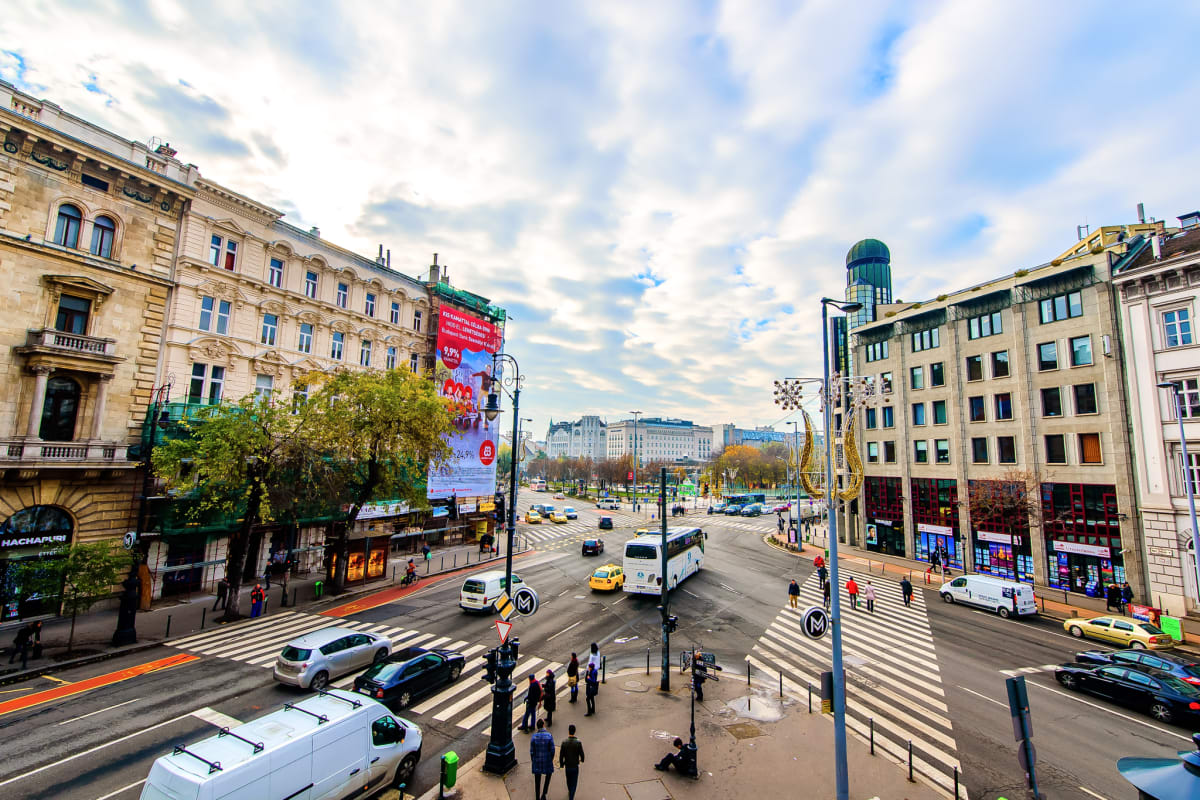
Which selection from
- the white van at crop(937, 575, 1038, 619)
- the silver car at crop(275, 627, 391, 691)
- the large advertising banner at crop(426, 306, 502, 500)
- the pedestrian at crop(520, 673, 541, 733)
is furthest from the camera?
the large advertising banner at crop(426, 306, 502, 500)

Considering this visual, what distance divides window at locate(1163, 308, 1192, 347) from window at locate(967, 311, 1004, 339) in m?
9.07

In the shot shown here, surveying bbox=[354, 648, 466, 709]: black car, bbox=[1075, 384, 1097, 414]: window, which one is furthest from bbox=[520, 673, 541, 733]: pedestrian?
bbox=[1075, 384, 1097, 414]: window

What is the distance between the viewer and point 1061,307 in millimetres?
33156

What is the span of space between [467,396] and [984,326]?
40521mm

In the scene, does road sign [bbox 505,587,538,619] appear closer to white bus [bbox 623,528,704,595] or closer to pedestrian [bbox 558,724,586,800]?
pedestrian [bbox 558,724,586,800]

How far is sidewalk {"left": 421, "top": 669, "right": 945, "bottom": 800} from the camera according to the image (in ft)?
36.3

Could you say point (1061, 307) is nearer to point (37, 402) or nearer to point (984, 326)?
point (984, 326)

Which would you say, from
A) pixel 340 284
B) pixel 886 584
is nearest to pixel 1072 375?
pixel 886 584

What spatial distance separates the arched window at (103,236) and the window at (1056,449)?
181ft

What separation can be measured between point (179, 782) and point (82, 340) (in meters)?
24.5

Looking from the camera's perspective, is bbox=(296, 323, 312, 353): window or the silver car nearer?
the silver car

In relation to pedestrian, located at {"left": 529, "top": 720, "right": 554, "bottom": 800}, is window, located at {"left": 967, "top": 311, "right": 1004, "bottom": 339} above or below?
above

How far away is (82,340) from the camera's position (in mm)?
23156

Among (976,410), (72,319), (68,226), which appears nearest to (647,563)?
(976,410)
